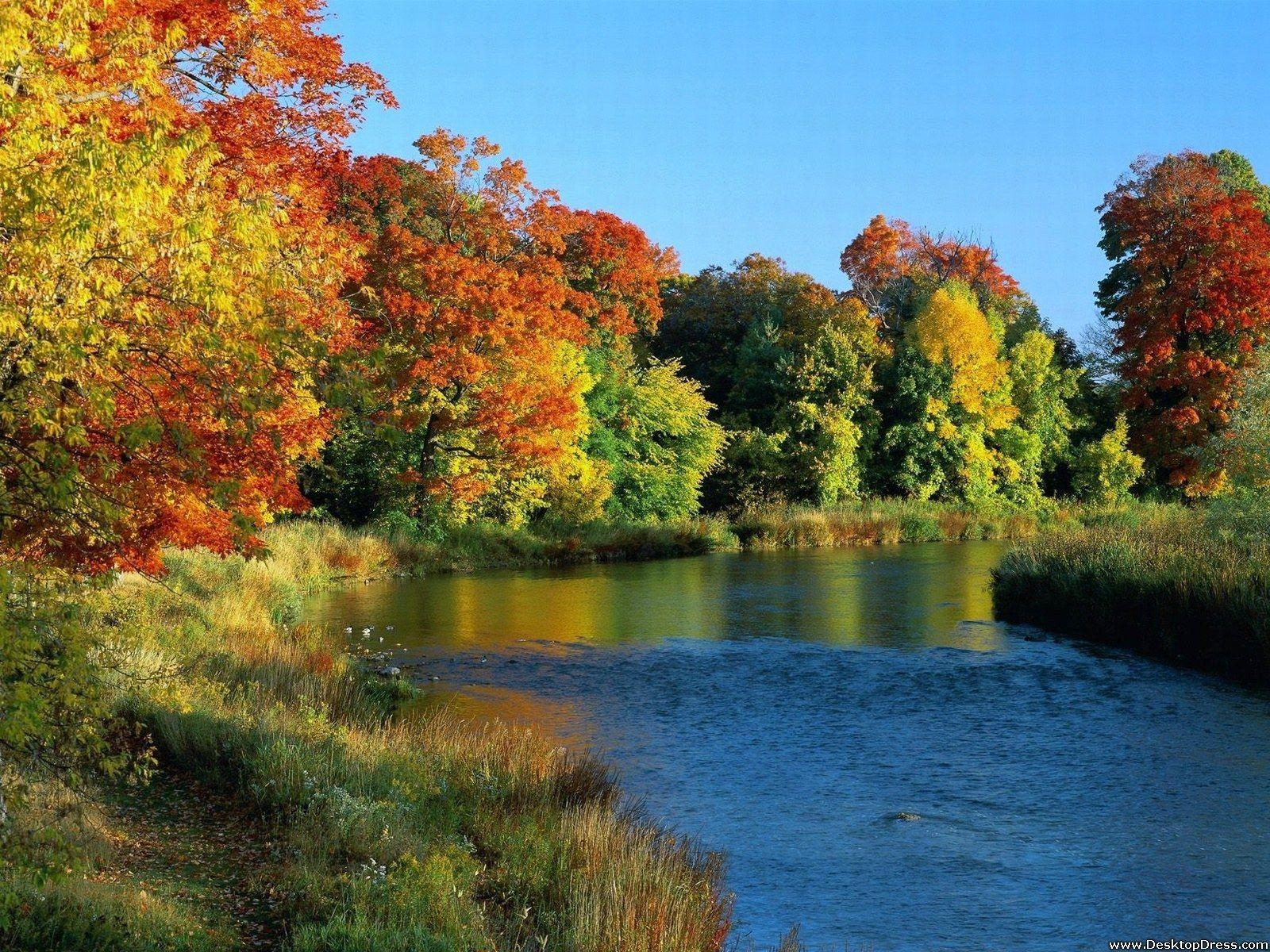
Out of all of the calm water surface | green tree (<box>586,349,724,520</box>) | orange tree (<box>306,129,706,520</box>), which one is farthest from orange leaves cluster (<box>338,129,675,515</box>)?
the calm water surface

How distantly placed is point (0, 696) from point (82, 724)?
1.11m

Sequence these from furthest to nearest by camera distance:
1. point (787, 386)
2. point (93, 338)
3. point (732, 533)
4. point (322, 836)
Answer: point (787, 386)
point (732, 533)
point (322, 836)
point (93, 338)

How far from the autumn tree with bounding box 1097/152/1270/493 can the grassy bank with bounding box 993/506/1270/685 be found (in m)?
17.7

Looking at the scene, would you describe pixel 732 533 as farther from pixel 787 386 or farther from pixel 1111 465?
pixel 1111 465

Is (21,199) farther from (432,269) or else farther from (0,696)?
(432,269)

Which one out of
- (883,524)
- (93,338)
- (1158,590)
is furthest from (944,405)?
(93,338)

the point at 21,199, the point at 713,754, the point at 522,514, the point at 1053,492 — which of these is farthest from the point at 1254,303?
the point at 21,199

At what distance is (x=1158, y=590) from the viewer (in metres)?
20.7

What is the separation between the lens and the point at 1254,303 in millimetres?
42594

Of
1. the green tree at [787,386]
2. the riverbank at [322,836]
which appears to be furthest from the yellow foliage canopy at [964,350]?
the riverbank at [322,836]

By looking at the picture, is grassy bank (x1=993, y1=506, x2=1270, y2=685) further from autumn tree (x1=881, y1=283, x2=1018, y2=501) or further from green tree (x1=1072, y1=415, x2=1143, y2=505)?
green tree (x1=1072, y1=415, x2=1143, y2=505)

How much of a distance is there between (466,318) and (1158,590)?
18.4 metres

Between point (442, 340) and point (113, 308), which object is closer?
point (113, 308)

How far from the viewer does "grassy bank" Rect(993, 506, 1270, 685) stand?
1844cm
